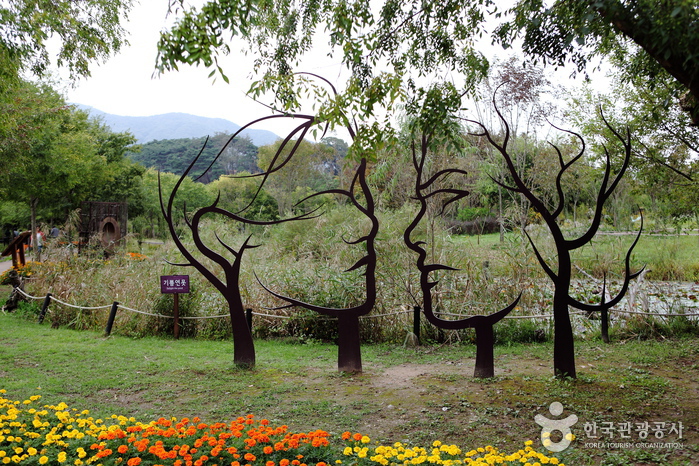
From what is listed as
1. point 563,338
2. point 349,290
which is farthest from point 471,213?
point 563,338

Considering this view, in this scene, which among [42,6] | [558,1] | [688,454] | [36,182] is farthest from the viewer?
[36,182]

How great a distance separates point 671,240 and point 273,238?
27.9 feet

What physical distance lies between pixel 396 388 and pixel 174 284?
383 cm

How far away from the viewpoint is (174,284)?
7.31 m

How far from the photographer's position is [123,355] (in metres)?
6.51

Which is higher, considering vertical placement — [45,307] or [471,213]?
[471,213]

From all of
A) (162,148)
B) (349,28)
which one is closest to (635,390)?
(349,28)

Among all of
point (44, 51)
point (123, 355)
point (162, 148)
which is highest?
point (162, 148)

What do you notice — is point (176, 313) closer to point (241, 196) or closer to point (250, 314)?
point (250, 314)

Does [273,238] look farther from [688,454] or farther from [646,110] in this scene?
[688,454]

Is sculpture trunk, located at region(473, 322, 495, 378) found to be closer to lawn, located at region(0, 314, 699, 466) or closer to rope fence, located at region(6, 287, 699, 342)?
lawn, located at region(0, 314, 699, 466)

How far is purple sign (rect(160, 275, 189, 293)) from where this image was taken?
7.30m

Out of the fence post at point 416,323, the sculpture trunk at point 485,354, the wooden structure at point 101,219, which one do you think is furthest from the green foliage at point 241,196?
the sculpture trunk at point 485,354

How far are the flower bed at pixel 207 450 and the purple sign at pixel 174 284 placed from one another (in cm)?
391
